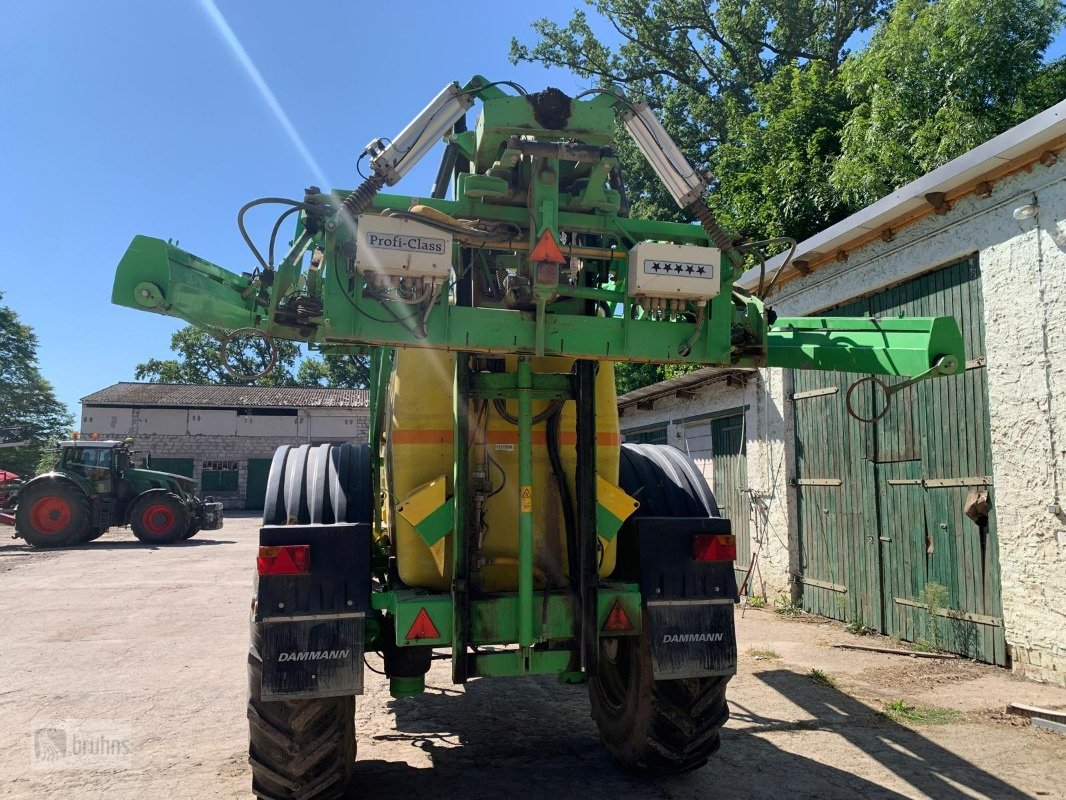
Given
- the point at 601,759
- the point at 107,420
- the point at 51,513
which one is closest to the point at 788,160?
the point at 601,759

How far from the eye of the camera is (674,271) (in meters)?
3.21

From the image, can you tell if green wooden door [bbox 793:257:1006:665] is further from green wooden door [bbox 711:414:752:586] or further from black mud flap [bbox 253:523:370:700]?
black mud flap [bbox 253:523:370:700]

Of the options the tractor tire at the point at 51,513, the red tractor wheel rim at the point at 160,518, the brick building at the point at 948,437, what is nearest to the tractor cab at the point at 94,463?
the tractor tire at the point at 51,513

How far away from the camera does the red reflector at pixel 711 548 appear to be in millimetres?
3771

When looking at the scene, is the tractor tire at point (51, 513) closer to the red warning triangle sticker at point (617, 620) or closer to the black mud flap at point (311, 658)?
the black mud flap at point (311, 658)

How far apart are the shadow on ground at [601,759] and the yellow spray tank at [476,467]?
1.05 metres

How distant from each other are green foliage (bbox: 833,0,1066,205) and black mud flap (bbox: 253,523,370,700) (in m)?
11.5

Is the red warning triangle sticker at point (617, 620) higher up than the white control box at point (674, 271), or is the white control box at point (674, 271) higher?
Answer: the white control box at point (674, 271)

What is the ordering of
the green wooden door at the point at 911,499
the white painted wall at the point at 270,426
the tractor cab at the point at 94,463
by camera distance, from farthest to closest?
the white painted wall at the point at 270,426 < the tractor cab at the point at 94,463 < the green wooden door at the point at 911,499

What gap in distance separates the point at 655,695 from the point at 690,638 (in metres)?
0.38

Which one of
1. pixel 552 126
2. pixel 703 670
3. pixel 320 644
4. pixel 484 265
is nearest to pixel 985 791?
pixel 703 670

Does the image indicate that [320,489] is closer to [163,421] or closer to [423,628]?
[423,628]

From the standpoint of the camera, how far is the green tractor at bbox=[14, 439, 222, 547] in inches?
680

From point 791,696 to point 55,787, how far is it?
A: 447 cm
